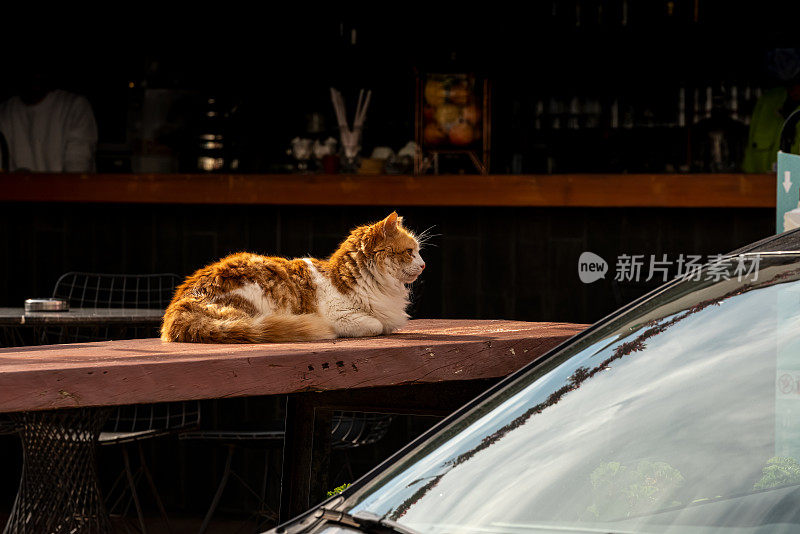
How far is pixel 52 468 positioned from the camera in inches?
144

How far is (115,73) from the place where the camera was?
7.98m

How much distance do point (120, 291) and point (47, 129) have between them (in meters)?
1.49

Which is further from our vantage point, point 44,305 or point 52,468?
point 44,305

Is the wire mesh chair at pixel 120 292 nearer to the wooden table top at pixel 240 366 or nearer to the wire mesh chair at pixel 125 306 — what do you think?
the wire mesh chair at pixel 125 306

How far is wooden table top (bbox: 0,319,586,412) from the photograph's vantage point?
1.95 metres

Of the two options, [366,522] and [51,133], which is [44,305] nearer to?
[51,133]

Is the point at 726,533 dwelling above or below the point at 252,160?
below

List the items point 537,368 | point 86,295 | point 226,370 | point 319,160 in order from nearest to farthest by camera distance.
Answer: point 537,368, point 226,370, point 86,295, point 319,160

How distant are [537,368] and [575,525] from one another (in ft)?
0.96

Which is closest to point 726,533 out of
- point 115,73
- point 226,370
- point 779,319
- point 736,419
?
point 736,419

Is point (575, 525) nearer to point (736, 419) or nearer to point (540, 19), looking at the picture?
point (736, 419)

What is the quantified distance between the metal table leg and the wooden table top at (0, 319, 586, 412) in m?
1.08

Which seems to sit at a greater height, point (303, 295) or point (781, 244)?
point (781, 244)

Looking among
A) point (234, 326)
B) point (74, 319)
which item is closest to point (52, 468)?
point (74, 319)
